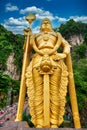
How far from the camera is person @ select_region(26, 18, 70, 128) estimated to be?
18.5ft

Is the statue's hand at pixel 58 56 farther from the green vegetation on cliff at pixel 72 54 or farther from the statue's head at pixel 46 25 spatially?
the green vegetation on cliff at pixel 72 54

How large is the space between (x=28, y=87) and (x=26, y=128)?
3.76 ft

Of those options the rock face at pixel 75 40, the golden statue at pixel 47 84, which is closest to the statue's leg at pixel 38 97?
the golden statue at pixel 47 84

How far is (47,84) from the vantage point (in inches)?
224

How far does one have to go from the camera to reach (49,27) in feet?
20.9

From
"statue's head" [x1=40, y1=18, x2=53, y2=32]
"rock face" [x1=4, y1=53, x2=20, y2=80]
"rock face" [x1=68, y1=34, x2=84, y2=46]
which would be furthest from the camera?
"rock face" [x1=68, y1=34, x2=84, y2=46]

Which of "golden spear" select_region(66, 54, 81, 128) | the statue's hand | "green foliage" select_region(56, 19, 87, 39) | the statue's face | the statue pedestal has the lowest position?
the statue pedestal

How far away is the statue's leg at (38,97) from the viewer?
5.70m

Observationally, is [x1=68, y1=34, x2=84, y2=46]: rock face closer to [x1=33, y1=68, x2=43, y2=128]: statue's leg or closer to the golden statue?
the golden statue

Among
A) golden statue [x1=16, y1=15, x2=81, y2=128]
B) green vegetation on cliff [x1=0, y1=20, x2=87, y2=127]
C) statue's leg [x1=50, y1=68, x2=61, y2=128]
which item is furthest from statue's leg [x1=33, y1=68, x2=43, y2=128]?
green vegetation on cliff [x1=0, y1=20, x2=87, y2=127]


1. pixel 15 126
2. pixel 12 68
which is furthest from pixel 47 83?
pixel 12 68

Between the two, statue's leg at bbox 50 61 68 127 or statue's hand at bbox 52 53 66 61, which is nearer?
statue's leg at bbox 50 61 68 127

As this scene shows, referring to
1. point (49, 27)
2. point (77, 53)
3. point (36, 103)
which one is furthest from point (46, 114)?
point (77, 53)

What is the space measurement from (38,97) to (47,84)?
12.2 inches
